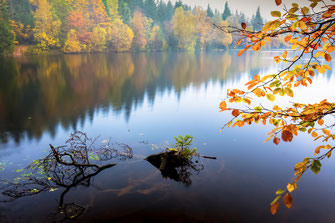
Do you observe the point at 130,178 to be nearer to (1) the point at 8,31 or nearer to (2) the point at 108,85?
(2) the point at 108,85

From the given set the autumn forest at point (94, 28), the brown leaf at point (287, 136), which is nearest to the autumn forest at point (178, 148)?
the brown leaf at point (287, 136)

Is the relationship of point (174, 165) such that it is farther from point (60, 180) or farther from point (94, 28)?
point (94, 28)

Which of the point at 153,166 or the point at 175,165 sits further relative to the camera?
the point at 153,166

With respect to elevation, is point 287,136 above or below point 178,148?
above

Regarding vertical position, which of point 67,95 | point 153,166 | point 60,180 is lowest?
point 153,166

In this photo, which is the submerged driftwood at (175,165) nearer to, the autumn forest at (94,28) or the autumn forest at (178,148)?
the autumn forest at (178,148)

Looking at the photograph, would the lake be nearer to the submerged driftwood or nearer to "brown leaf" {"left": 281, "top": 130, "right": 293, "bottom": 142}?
the submerged driftwood

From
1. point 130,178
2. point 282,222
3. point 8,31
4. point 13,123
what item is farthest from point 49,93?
point 8,31

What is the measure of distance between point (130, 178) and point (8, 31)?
5366 centimetres

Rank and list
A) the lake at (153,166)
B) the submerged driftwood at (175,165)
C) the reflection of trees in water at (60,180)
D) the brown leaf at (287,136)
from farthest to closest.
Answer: the submerged driftwood at (175,165) → the lake at (153,166) → the reflection of trees in water at (60,180) → the brown leaf at (287,136)

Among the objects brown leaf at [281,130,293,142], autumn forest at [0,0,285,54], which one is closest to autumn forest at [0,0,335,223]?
brown leaf at [281,130,293,142]

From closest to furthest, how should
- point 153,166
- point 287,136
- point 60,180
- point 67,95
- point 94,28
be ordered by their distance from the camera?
1. point 287,136
2. point 60,180
3. point 153,166
4. point 67,95
5. point 94,28

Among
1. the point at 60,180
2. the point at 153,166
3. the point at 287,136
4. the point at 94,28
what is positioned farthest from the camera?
the point at 94,28

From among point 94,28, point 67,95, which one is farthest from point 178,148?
point 94,28
